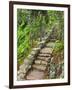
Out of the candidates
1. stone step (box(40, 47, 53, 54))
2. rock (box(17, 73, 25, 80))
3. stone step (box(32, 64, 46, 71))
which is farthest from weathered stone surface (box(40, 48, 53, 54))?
rock (box(17, 73, 25, 80))

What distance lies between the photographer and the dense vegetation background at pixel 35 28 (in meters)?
2.53

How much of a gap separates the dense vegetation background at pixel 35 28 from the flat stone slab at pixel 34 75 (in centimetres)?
15

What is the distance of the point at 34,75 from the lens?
2568 mm

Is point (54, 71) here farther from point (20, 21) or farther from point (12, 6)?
point (12, 6)

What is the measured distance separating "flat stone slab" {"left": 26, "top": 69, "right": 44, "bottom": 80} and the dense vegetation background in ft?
0.49

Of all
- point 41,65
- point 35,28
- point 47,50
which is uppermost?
point 35,28

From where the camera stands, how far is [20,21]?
2.53 m

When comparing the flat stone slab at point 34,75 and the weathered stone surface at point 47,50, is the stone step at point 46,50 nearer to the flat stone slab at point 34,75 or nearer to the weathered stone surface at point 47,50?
the weathered stone surface at point 47,50

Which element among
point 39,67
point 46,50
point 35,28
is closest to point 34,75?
point 39,67

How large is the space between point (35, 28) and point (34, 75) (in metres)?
0.47

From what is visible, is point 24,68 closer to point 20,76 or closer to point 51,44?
point 20,76

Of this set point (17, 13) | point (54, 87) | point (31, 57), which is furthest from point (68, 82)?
point (17, 13)

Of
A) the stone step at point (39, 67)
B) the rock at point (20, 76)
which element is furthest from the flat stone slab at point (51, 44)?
the rock at point (20, 76)

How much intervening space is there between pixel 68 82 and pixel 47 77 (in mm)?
236
